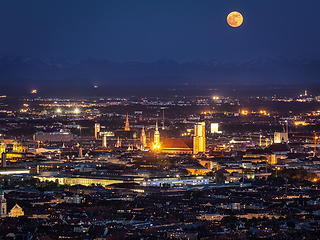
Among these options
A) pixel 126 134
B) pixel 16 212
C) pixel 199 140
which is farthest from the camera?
pixel 126 134

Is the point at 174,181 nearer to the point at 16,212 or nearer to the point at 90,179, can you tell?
the point at 90,179

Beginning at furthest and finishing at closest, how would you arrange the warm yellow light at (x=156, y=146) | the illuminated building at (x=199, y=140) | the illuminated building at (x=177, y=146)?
the warm yellow light at (x=156, y=146), the illuminated building at (x=177, y=146), the illuminated building at (x=199, y=140)

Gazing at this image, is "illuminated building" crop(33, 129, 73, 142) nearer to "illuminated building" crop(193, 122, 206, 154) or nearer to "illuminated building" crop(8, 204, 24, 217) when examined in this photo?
"illuminated building" crop(193, 122, 206, 154)

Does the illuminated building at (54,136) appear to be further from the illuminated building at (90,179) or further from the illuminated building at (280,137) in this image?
the illuminated building at (90,179)

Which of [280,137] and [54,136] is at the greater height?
[54,136]

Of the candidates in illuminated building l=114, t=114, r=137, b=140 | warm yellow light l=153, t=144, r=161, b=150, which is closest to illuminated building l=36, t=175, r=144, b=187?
warm yellow light l=153, t=144, r=161, b=150

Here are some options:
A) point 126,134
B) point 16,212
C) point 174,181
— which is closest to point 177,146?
point 174,181

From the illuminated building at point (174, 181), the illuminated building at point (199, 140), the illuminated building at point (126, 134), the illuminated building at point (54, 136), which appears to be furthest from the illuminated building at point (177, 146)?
the illuminated building at point (174, 181)

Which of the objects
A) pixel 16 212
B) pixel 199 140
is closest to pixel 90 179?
pixel 16 212

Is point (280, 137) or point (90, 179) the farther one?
point (280, 137)

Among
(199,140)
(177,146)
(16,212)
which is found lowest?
(16,212)

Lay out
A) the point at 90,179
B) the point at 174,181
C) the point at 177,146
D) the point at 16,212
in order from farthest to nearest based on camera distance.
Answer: the point at 177,146
the point at 90,179
the point at 174,181
the point at 16,212

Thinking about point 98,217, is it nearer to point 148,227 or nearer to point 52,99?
point 148,227
